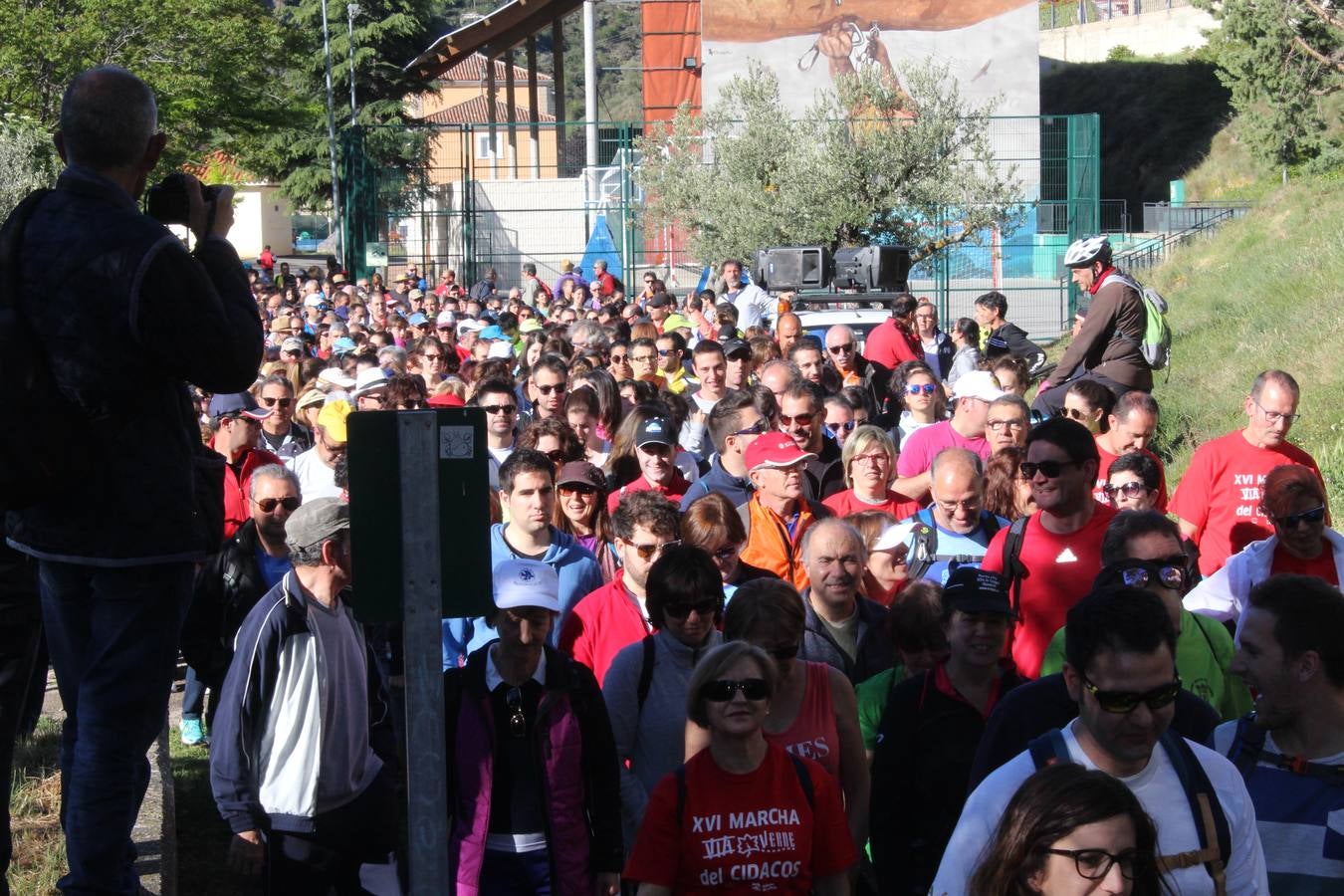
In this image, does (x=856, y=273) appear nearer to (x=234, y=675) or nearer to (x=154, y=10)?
(x=234, y=675)

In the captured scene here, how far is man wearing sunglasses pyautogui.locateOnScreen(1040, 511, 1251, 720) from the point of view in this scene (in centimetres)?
508

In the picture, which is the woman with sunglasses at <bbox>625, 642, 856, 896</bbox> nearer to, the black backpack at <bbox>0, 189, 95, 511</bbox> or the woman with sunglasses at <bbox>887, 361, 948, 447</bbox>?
the black backpack at <bbox>0, 189, 95, 511</bbox>

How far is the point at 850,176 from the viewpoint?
29516 millimetres

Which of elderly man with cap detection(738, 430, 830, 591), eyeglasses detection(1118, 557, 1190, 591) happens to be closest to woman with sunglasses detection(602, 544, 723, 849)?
eyeglasses detection(1118, 557, 1190, 591)

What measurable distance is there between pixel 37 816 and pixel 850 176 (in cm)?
2491

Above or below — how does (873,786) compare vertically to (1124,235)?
below

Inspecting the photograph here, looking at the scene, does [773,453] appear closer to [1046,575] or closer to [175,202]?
[1046,575]

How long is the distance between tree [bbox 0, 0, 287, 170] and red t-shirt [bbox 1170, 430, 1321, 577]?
99.8 feet

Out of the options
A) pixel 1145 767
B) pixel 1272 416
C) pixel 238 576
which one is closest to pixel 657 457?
pixel 238 576

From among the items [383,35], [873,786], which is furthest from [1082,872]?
[383,35]

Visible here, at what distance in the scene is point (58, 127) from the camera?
3.85m

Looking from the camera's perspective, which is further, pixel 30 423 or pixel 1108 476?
pixel 1108 476

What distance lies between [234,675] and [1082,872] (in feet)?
9.89

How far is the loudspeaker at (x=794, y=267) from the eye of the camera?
56.7ft
